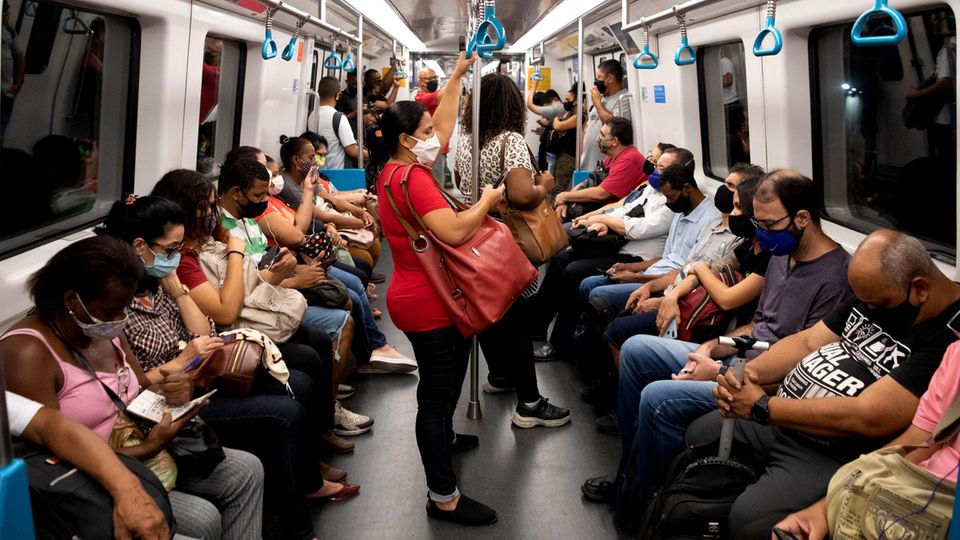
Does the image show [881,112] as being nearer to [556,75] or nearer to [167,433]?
[167,433]

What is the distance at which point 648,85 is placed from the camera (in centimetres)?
752

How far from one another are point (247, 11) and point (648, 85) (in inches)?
138

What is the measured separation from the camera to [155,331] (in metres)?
3.06

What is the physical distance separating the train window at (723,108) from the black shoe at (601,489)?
2813 mm

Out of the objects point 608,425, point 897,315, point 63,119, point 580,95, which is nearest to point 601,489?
point 608,425

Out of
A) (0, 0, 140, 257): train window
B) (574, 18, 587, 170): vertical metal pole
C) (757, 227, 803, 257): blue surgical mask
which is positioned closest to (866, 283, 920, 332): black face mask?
(757, 227, 803, 257): blue surgical mask

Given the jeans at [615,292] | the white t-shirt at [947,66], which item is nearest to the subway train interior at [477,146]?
the white t-shirt at [947,66]

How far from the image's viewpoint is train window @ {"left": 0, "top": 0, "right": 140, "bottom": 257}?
3.65 metres

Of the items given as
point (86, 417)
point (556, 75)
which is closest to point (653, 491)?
point (86, 417)

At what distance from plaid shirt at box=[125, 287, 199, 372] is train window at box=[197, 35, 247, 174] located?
109 inches

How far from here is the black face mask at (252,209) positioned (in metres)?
4.22

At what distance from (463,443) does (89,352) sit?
83.1 inches

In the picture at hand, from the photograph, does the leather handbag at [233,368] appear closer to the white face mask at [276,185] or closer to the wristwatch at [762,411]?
the wristwatch at [762,411]

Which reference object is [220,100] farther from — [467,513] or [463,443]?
[467,513]
